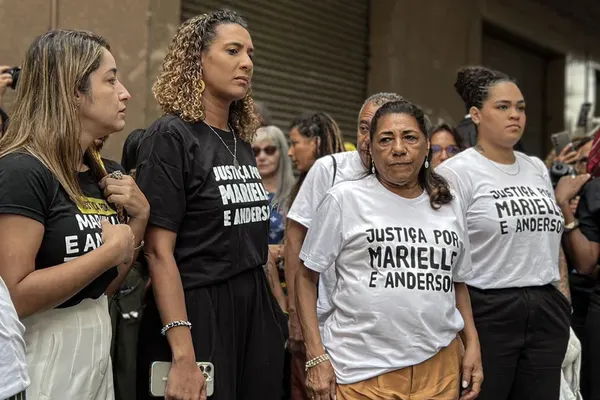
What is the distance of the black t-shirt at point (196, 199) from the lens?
2.68 m

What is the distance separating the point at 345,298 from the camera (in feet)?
9.66

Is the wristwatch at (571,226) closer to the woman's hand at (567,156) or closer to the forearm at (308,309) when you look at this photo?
the woman's hand at (567,156)

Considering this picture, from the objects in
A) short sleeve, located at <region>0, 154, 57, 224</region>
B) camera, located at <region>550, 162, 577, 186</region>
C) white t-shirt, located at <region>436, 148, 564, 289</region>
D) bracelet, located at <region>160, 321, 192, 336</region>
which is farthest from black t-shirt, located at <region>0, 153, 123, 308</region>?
camera, located at <region>550, 162, 577, 186</region>

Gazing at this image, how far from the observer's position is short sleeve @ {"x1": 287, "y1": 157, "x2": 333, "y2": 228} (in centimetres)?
361

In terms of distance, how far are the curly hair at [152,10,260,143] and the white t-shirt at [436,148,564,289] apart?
130 cm

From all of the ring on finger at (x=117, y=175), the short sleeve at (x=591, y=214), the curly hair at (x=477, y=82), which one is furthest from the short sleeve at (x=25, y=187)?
the short sleeve at (x=591, y=214)

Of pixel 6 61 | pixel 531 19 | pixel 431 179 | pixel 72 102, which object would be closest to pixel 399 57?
pixel 531 19

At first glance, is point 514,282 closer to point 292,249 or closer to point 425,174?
point 425,174

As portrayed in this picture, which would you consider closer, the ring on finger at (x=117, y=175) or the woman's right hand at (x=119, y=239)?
the woman's right hand at (x=119, y=239)

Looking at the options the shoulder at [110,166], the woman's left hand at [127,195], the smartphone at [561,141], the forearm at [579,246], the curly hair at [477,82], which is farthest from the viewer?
the smartphone at [561,141]

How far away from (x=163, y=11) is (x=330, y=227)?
285cm

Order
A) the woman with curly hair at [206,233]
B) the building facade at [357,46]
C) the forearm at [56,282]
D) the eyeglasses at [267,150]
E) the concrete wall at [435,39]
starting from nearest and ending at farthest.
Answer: the forearm at [56,282] → the woman with curly hair at [206,233] → the eyeglasses at [267,150] → the building facade at [357,46] → the concrete wall at [435,39]

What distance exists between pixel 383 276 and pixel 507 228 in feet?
3.03

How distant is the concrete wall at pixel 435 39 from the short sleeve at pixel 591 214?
148 inches
